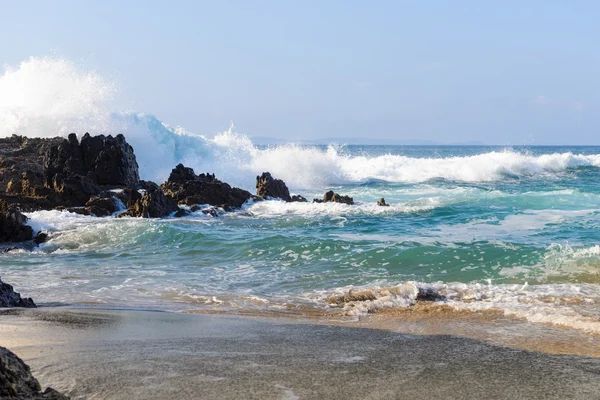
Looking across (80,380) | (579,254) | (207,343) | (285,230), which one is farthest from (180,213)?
(80,380)

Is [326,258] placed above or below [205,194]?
below

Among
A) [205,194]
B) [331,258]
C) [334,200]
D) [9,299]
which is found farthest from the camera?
[334,200]

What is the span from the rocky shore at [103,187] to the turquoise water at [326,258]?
95 cm

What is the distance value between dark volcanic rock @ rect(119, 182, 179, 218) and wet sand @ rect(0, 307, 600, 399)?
11.2m

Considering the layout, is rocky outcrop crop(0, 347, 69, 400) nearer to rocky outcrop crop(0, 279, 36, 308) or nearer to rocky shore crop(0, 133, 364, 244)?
rocky outcrop crop(0, 279, 36, 308)

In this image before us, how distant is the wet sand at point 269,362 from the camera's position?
3.82 metres

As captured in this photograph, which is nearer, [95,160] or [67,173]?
[67,173]

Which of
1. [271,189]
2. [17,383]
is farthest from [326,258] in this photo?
[271,189]

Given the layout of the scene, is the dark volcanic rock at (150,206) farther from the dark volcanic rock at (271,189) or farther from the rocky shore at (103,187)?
the dark volcanic rock at (271,189)

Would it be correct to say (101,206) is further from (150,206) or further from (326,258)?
(326,258)

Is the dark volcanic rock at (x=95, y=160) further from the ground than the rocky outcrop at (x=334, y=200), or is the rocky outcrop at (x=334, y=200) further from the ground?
the dark volcanic rock at (x=95, y=160)

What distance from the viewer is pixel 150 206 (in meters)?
17.4

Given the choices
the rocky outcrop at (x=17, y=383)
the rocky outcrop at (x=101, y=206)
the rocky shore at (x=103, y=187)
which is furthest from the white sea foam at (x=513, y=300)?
the rocky shore at (x=103, y=187)

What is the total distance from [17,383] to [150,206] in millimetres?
14888
